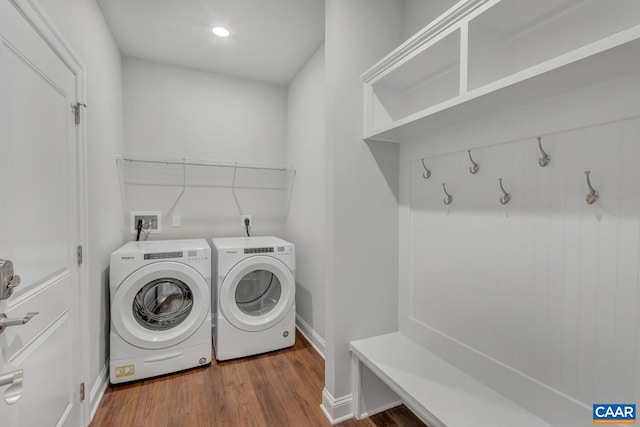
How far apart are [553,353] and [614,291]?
1.03 ft

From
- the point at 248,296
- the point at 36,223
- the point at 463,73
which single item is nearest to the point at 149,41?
the point at 36,223

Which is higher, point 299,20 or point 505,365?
point 299,20

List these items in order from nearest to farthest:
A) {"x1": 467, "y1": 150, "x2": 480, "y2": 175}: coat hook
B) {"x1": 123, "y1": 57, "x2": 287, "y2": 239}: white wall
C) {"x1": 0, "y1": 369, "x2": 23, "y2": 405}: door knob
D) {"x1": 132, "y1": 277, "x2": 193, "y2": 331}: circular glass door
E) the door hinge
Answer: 1. {"x1": 0, "y1": 369, "x2": 23, "y2": 405}: door knob
2. {"x1": 467, "y1": 150, "x2": 480, "y2": 175}: coat hook
3. the door hinge
4. {"x1": 132, "y1": 277, "x2": 193, "y2": 331}: circular glass door
5. {"x1": 123, "y1": 57, "x2": 287, "y2": 239}: white wall

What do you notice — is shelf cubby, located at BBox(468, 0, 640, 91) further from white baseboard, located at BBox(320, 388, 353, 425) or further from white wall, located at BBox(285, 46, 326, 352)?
white baseboard, located at BBox(320, 388, 353, 425)

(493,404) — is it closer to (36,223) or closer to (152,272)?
(36,223)

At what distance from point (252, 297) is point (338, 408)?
121cm

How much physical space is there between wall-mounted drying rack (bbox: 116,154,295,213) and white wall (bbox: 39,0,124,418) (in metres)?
0.28

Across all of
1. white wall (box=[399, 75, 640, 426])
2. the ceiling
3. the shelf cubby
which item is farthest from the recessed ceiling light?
the shelf cubby

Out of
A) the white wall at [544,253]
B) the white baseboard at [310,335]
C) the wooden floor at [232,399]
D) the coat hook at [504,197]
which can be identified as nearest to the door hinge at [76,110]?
the wooden floor at [232,399]

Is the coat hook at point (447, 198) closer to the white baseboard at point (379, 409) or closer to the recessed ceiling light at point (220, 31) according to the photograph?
the white baseboard at point (379, 409)

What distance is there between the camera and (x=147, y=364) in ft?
6.41

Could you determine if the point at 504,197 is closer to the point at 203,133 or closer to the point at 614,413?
the point at 614,413

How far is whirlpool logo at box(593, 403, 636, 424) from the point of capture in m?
0.86

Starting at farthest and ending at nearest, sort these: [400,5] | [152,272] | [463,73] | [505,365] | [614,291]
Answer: [152,272] < [400,5] < [505,365] < [463,73] < [614,291]
